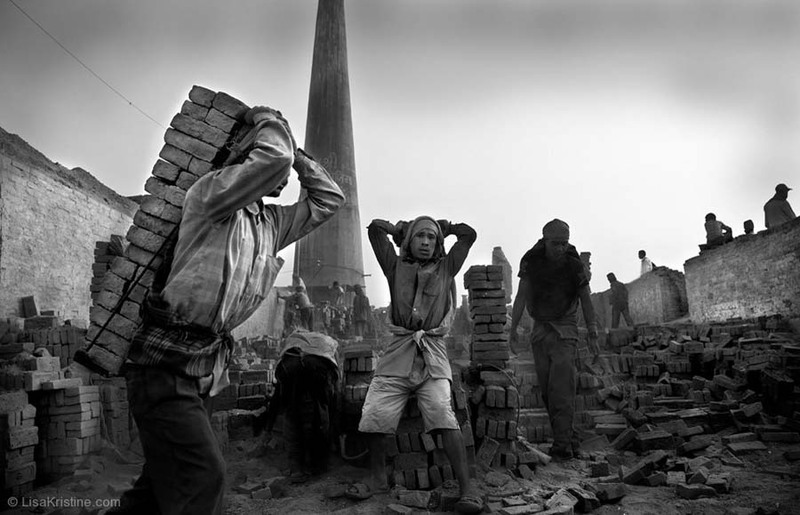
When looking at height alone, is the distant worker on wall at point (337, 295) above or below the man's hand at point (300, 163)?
above

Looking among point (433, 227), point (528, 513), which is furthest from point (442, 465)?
point (433, 227)

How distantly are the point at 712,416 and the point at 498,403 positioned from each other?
111 inches

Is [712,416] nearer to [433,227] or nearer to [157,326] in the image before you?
[433,227]

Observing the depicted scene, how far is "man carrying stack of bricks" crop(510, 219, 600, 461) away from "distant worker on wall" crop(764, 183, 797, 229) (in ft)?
27.8

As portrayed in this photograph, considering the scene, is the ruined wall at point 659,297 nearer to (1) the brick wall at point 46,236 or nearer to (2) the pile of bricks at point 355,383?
(2) the pile of bricks at point 355,383

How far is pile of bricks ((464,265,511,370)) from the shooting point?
502 centimetres

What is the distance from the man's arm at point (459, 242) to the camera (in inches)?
146

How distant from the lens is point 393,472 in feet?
12.3

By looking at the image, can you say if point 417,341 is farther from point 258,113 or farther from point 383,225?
point 258,113

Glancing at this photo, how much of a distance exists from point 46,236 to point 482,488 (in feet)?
33.3

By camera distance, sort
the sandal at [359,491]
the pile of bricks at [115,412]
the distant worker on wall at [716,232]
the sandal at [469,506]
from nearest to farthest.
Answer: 1. the sandal at [469,506]
2. the sandal at [359,491]
3. the pile of bricks at [115,412]
4. the distant worker on wall at [716,232]

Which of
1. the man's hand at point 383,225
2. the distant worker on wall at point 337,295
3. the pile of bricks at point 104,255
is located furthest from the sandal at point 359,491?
the distant worker on wall at point 337,295

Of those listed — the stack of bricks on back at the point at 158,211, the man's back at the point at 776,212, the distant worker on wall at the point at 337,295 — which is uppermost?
the man's back at the point at 776,212

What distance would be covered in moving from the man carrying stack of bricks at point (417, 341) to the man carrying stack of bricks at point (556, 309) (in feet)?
4.52
